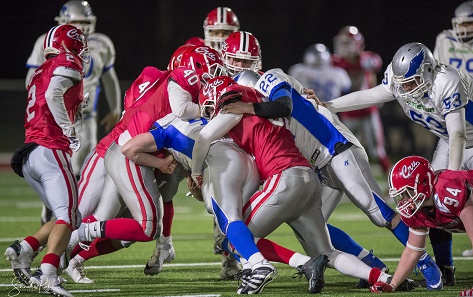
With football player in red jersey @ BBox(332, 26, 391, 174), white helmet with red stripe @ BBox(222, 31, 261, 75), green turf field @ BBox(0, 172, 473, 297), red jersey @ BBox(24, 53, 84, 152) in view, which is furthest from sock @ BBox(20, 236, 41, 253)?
football player in red jersey @ BBox(332, 26, 391, 174)

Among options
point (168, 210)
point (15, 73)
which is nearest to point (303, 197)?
point (168, 210)

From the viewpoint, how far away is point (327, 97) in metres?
10.9

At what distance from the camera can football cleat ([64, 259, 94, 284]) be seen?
529 centimetres

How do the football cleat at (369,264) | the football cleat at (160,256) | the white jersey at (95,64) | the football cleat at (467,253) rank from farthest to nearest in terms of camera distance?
1. the white jersey at (95,64)
2. the football cleat at (467,253)
3. the football cleat at (160,256)
4. the football cleat at (369,264)

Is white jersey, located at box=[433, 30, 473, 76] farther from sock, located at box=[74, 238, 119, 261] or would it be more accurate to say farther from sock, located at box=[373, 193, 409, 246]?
sock, located at box=[74, 238, 119, 261]

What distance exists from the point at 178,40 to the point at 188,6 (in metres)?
0.77

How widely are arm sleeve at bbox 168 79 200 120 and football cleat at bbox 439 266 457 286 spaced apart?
5.66ft

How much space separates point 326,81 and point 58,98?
6.44 m

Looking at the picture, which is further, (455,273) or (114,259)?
(114,259)

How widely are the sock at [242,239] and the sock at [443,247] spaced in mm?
1288

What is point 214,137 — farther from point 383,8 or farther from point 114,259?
point 383,8

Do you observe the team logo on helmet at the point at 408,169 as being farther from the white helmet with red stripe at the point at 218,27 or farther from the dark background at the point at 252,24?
the dark background at the point at 252,24

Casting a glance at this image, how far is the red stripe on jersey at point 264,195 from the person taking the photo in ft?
15.5

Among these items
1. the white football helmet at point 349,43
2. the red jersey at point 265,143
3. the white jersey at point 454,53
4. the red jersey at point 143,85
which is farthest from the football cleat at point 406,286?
the white football helmet at point 349,43
